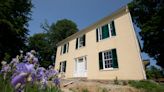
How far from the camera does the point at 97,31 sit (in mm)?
15000

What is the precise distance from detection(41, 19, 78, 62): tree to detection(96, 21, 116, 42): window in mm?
18623

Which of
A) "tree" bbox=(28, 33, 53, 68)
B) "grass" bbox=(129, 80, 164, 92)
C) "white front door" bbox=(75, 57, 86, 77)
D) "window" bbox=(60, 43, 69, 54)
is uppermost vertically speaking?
"tree" bbox=(28, 33, 53, 68)

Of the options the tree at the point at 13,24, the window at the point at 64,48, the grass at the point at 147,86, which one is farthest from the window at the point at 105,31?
the tree at the point at 13,24

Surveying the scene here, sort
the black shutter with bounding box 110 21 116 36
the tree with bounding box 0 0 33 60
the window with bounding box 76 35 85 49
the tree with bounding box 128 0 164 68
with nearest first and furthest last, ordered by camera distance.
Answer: the black shutter with bounding box 110 21 116 36 → the window with bounding box 76 35 85 49 → the tree with bounding box 128 0 164 68 → the tree with bounding box 0 0 33 60

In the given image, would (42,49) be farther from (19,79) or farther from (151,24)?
(19,79)

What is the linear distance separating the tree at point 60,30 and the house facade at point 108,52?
15392 mm

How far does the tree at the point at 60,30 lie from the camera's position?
33250 mm

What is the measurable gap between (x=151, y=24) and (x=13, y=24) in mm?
16183

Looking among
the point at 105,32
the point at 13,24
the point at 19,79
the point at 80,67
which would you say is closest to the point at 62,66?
the point at 80,67

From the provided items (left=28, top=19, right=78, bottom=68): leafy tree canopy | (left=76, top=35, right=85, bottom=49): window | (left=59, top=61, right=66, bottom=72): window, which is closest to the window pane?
(left=76, top=35, right=85, bottom=49): window

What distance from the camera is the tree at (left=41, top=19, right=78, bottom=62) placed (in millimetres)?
33250

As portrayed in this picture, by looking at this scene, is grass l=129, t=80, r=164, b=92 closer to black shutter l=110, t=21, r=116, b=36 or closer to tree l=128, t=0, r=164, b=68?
black shutter l=110, t=21, r=116, b=36

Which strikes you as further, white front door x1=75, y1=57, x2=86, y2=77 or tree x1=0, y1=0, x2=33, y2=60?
tree x1=0, y1=0, x2=33, y2=60

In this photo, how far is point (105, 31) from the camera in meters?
14.1
